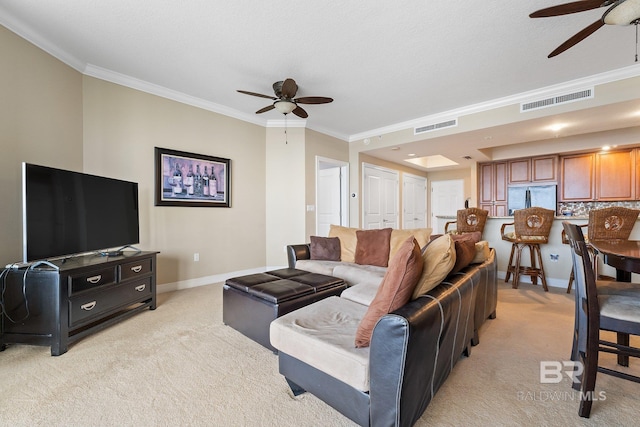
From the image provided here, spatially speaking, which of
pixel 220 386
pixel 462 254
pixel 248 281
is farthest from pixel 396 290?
pixel 248 281

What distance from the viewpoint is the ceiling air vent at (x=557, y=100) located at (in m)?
3.19

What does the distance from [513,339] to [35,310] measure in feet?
12.3

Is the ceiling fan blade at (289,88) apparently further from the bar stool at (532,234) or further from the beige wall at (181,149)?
the bar stool at (532,234)

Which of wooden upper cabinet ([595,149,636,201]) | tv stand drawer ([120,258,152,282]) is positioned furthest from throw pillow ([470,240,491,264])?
wooden upper cabinet ([595,149,636,201])

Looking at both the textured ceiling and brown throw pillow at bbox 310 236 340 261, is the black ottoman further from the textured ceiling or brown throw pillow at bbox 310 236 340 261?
the textured ceiling

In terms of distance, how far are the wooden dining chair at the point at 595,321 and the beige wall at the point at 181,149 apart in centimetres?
393

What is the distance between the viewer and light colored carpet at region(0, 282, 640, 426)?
138 centimetres

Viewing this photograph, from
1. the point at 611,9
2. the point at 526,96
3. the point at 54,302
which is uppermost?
the point at 526,96

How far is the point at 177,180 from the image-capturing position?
3.64 metres

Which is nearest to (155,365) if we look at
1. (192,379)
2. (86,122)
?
(192,379)

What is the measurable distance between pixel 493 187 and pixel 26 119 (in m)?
7.74

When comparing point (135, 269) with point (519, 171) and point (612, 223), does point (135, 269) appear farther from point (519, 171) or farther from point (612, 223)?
point (519, 171)

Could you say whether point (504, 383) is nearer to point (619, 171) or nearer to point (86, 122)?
point (86, 122)

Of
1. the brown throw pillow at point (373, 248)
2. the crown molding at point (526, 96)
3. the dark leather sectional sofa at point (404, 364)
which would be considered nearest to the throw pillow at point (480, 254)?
the dark leather sectional sofa at point (404, 364)
